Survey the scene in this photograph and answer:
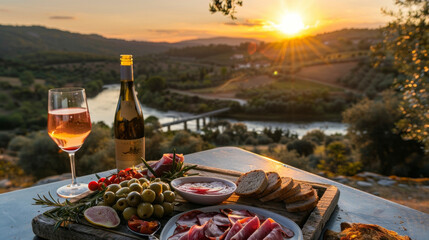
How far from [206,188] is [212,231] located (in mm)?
460

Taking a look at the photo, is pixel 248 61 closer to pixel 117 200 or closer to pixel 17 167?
pixel 17 167

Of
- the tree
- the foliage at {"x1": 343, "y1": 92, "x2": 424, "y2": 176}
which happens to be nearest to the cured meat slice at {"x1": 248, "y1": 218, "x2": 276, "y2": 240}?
the tree

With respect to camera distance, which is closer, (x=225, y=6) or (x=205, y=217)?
(x=205, y=217)

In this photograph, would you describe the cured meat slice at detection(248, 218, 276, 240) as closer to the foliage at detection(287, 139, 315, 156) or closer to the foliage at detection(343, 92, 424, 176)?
the foliage at detection(343, 92, 424, 176)

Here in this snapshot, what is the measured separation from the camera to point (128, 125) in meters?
2.25

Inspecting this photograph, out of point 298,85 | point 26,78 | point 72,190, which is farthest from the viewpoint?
point 298,85

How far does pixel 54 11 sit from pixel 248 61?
38.8ft

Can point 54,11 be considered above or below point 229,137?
above

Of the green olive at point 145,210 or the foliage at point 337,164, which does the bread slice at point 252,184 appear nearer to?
the green olive at point 145,210

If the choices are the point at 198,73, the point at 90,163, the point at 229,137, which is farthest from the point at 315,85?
the point at 90,163

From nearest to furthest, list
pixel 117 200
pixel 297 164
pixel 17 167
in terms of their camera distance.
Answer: pixel 117 200, pixel 297 164, pixel 17 167

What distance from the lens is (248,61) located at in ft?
68.5

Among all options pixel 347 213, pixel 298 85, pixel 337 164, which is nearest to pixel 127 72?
pixel 347 213

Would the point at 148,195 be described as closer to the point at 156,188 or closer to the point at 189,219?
the point at 156,188
